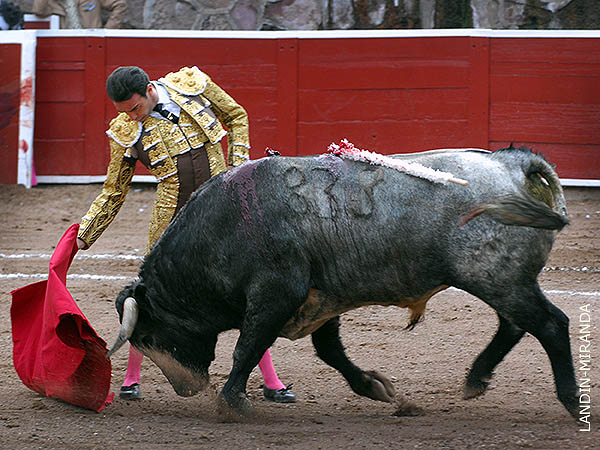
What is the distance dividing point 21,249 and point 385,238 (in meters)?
3.57

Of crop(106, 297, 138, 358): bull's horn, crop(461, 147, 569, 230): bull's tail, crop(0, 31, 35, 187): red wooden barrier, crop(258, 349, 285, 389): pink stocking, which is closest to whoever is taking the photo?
crop(461, 147, 569, 230): bull's tail

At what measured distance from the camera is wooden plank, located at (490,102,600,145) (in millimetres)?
6754

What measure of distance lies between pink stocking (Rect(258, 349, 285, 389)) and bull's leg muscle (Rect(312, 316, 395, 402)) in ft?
0.65

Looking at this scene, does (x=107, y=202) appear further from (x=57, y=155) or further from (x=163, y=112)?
(x=57, y=155)

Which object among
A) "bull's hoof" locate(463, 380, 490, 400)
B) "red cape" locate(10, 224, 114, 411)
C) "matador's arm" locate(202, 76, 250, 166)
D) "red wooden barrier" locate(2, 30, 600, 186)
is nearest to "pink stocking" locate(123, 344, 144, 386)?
"red cape" locate(10, 224, 114, 411)

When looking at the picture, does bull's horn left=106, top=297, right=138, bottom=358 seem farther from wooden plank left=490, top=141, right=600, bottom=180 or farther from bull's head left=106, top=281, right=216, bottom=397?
wooden plank left=490, top=141, right=600, bottom=180

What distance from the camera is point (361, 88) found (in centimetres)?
701

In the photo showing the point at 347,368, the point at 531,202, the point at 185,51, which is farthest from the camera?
the point at 185,51

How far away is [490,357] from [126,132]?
4.77 feet

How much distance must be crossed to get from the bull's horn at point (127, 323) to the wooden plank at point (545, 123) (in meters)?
4.40

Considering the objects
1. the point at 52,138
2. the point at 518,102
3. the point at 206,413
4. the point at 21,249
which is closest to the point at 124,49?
the point at 52,138

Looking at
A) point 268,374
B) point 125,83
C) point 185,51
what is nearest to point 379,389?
point 268,374

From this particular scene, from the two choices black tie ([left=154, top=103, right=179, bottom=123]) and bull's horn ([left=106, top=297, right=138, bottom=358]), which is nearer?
bull's horn ([left=106, top=297, right=138, bottom=358])

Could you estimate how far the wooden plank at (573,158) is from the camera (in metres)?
6.75
